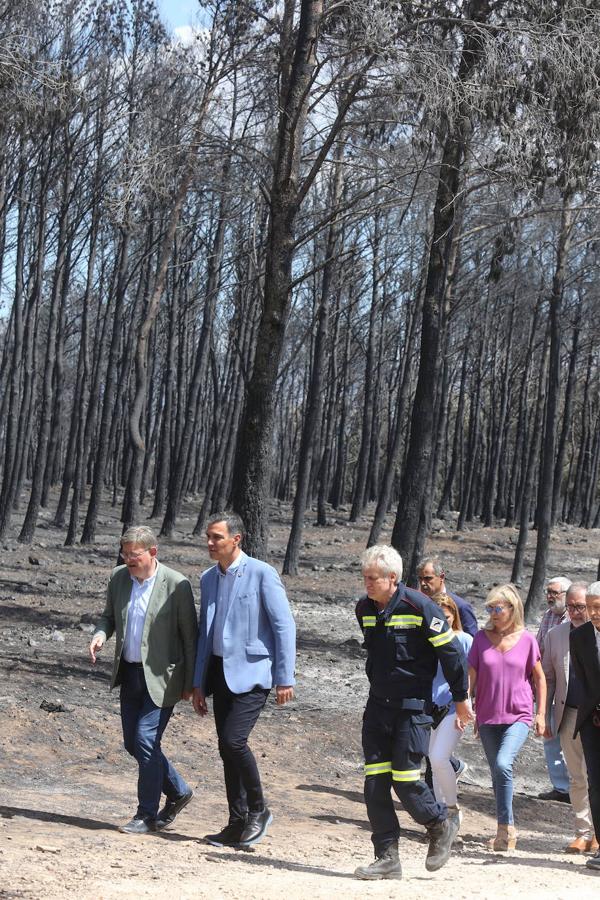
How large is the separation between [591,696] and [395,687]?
1459 millimetres

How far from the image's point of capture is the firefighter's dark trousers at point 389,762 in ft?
19.2

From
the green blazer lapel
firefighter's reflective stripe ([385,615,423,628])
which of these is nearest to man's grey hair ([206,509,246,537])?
the green blazer lapel

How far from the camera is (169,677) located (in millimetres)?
6508

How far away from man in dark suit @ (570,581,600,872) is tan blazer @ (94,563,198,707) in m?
2.34

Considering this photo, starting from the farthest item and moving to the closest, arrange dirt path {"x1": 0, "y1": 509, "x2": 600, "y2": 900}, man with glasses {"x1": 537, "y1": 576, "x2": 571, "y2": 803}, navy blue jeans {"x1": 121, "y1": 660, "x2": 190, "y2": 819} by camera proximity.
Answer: man with glasses {"x1": 537, "y1": 576, "x2": 571, "y2": 803} → navy blue jeans {"x1": 121, "y1": 660, "x2": 190, "y2": 819} → dirt path {"x1": 0, "y1": 509, "x2": 600, "y2": 900}

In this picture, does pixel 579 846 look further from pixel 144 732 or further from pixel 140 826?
pixel 144 732

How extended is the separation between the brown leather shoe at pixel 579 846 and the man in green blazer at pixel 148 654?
2.68 metres

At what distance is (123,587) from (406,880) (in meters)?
2.32

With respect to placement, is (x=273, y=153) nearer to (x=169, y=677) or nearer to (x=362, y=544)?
(x=169, y=677)

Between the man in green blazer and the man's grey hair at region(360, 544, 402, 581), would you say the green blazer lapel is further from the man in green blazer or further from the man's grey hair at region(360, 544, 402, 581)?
the man's grey hair at region(360, 544, 402, 581)

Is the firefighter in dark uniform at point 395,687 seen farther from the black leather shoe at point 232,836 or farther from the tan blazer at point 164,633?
the tan blazer at point 164,633

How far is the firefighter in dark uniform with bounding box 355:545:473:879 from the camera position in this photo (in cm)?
584

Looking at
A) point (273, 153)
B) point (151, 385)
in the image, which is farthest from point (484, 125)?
point (151, 385)

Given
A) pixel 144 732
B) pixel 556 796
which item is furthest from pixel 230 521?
pixel 556 796
